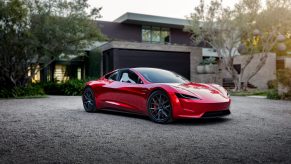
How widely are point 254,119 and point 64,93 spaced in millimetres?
14260

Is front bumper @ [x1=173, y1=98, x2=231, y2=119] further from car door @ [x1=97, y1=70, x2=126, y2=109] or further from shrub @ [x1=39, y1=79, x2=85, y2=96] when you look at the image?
shrub @ [x1=39, y1=79, x2=85, y2=96]

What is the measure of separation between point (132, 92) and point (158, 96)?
0.85 metres

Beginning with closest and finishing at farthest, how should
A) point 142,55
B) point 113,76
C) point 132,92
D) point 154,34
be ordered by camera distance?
1. point 132,92
2. point 113,76
3. point 142,55
4. point 154,34

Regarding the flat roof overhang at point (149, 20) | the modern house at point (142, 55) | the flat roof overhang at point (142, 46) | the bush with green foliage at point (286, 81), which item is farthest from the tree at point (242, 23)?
the flat roof overhang at point (149, 20)

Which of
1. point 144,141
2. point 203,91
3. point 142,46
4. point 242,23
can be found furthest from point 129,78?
point 142,46

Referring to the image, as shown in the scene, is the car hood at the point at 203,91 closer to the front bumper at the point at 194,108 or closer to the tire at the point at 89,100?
the front bumper at the point at 194,108

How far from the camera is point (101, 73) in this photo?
79.6ft

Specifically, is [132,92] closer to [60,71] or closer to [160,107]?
[160,107]

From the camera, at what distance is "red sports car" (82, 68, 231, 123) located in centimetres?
632

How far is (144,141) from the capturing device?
15.8ft

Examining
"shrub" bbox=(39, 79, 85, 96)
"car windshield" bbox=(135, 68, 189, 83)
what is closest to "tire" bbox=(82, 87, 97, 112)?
"car windshield" bbox=(135, 68, 189, 83)

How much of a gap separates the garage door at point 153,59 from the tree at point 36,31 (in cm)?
424

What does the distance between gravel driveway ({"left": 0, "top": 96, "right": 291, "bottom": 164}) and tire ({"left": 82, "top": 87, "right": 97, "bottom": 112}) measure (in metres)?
1.56

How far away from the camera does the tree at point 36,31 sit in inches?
613
